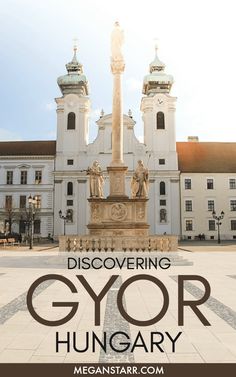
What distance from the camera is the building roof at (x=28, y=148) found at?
51.0 metres

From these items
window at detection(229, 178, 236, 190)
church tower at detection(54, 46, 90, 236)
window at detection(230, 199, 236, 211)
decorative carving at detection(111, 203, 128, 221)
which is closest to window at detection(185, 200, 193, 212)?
window at detection(230, 199, 236, 211)

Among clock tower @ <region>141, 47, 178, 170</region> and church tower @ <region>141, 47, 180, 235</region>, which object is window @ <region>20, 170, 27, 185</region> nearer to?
church tower @ <region>141, 47, 180, 235</region>

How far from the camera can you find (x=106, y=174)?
47.7 m

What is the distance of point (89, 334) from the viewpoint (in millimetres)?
5320

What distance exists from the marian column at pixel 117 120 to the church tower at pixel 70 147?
2715 cm

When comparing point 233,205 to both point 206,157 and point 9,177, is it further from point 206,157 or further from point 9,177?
point 9,177

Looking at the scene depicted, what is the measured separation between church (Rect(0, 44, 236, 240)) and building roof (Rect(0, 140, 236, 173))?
167 mm

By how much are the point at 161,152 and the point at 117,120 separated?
28759mm

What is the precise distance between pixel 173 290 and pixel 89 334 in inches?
166

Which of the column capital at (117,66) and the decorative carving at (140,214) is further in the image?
the column capital at (117,66)

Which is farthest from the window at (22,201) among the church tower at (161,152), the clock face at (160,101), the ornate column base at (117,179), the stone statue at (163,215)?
the ornate column base at (117,179)

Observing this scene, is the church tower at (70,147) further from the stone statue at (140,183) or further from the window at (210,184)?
the stone statue at (140,183)

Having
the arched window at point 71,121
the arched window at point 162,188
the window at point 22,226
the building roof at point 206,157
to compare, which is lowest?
the window at point 22,226

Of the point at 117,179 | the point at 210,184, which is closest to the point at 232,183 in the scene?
the point at 210,184
